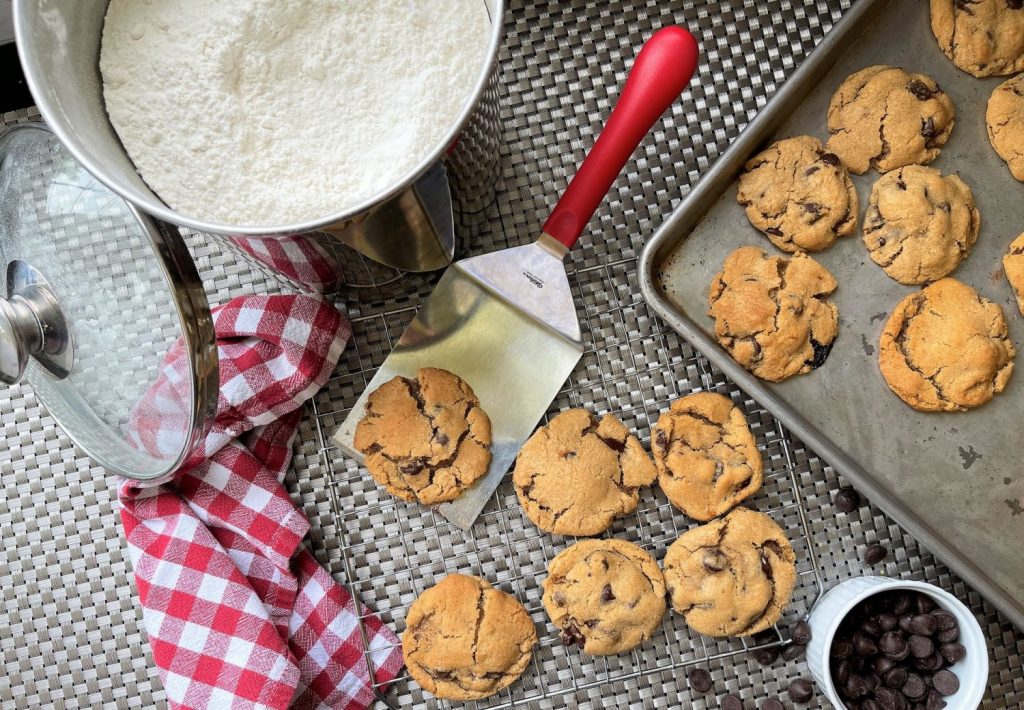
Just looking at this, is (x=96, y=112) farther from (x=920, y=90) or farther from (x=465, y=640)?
(x=920, y=90)

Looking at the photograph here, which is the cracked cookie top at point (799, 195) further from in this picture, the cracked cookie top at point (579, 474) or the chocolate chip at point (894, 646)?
the chocolate chip at point (894, 646)

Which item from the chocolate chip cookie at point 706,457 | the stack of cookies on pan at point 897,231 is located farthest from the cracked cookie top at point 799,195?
the chocolate chip cookie at point 706,457

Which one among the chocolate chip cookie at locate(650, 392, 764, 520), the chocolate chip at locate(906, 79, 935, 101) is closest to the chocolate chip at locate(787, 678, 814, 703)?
the chocolate chip cookie at locate(650, 392, 764, 520)

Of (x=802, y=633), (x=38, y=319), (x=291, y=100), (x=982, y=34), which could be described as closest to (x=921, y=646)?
(x=802, y=633)

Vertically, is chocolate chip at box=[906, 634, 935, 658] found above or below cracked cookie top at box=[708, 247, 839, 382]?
below

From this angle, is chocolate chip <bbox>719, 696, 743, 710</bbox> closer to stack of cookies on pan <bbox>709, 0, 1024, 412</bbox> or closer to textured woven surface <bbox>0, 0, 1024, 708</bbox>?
textured woven surface <bbox>0, 0, 1024, 708</bbox>

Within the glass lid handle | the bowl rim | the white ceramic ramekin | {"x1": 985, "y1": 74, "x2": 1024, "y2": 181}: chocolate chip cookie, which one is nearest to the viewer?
the bowl rim
